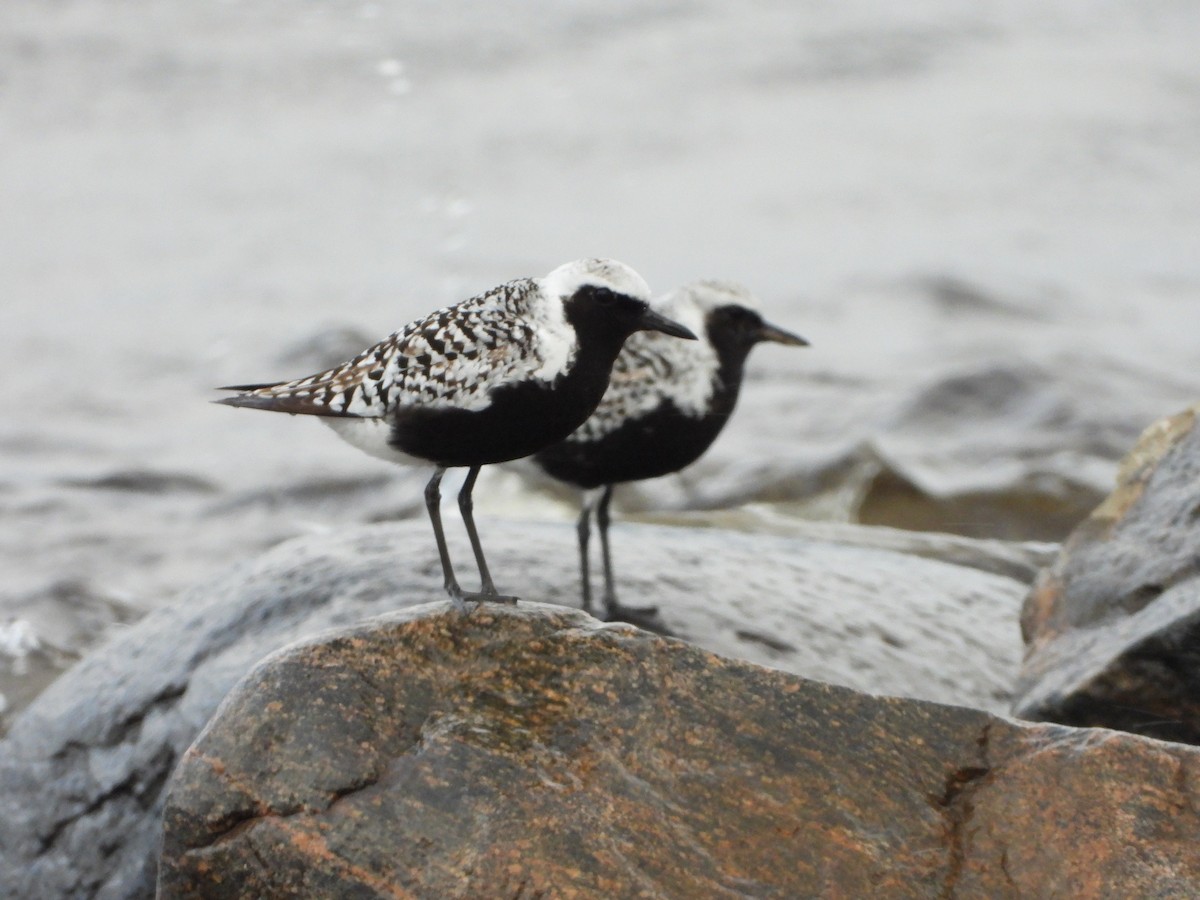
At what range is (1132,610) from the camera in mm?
5777

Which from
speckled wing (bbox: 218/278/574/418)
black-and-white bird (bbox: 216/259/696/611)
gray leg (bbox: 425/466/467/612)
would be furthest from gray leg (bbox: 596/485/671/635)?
speckled wing (bbox: 218/278/574/418)

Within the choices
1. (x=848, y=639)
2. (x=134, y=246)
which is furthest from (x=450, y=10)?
(x=848, y=639)

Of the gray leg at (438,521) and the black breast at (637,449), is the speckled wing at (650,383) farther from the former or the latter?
the gray leg at (438,521)

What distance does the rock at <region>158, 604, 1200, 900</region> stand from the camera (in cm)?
393

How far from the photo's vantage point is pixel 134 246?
15781 millimetres

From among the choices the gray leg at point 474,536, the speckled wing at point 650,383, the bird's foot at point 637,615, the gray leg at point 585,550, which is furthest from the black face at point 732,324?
the gray leg at point 474,536

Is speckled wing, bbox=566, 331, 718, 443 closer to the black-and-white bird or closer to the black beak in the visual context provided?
the black beak

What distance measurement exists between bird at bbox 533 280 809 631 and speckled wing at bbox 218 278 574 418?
151 centimetres

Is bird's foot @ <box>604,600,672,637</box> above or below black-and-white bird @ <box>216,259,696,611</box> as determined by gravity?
below

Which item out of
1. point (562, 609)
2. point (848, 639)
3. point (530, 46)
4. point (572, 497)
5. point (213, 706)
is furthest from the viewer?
point (530, 46)

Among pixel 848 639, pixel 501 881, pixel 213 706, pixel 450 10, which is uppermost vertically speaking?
pixel 450 10

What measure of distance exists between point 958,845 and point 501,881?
117 centimetres

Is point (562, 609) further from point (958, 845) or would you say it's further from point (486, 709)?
point (958, 845)

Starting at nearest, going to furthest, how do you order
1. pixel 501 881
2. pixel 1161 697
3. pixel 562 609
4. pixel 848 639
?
pixel 501 881, pixel 562 609, pixel 1161 697, pixel 848 639
